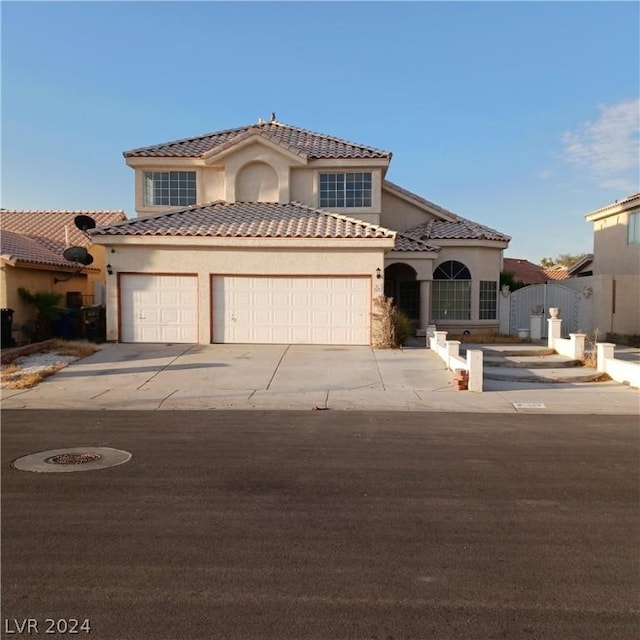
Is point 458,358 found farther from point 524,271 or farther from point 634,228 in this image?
point 524,271

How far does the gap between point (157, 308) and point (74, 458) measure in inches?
454

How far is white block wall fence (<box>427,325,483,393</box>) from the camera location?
39.6 feet

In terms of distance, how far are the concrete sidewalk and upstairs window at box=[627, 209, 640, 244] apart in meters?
13.4

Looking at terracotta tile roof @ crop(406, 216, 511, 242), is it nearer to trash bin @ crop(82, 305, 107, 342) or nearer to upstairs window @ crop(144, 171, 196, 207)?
upstairs window @ crop(144, 171, 196, 207)

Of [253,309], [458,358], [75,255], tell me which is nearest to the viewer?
[458,358]

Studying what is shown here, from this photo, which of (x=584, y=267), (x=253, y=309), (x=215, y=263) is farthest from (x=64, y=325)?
(x=584, y=267)

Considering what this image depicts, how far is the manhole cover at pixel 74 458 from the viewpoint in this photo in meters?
6.84

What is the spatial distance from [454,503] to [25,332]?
16.2 meters

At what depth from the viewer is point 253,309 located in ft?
59.2

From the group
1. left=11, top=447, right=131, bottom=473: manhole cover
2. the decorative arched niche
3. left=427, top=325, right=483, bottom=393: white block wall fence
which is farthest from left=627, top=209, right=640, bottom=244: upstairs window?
left=11, top=447, right=131, bottom=473: manhole cover

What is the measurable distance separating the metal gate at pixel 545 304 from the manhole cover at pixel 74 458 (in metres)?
18.3

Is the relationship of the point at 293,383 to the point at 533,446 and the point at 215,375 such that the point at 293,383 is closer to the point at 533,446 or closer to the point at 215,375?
the point at 215,375

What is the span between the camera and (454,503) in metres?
5.52

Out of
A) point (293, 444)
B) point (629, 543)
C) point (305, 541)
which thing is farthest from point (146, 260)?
point (629, 543)
